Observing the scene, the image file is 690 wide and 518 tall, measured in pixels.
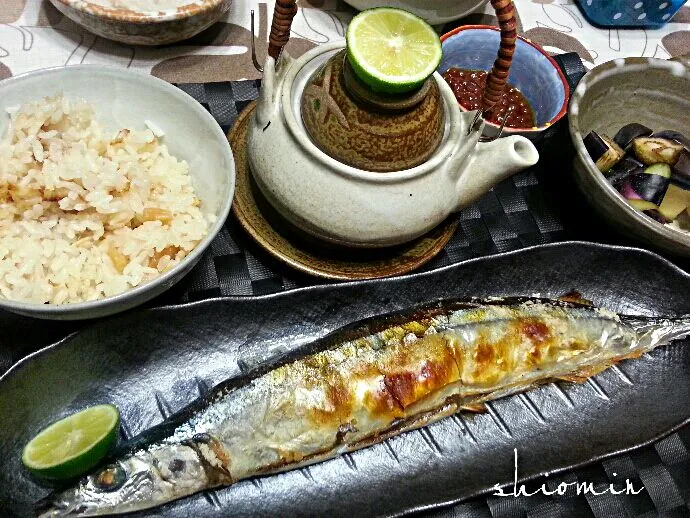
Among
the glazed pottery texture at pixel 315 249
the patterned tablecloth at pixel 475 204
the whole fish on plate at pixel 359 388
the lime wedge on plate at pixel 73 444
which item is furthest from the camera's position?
the glazed pottery texture at pixel 315 249

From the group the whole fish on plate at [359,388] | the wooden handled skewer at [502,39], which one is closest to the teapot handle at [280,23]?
the wooden handled skewer at [502,39]


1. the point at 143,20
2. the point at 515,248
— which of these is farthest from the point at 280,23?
the point at 515,248

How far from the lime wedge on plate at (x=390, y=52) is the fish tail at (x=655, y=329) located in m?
0.91

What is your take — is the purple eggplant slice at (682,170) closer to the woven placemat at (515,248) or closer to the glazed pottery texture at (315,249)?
the woven placemat at (515,248)

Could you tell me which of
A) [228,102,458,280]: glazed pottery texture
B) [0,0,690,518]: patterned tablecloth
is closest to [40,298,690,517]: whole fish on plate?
→ [228,102,458,280]: glazed pottery texture

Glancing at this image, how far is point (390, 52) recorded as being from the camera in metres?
1.23

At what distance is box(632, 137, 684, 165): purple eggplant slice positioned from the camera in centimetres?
179

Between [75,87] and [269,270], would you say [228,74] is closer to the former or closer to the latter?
[75,87]

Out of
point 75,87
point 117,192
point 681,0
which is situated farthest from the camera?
point 681,0

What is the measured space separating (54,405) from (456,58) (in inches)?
65.9

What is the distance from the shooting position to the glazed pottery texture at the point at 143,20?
1.76 metres

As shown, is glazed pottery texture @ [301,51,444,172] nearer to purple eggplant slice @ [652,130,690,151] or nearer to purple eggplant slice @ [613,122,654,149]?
purple eggplant slice @ [613,122,654,149]

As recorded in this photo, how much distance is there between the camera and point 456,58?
209 centimetres

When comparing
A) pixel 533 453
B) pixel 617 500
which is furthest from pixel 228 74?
pixel 617 500
